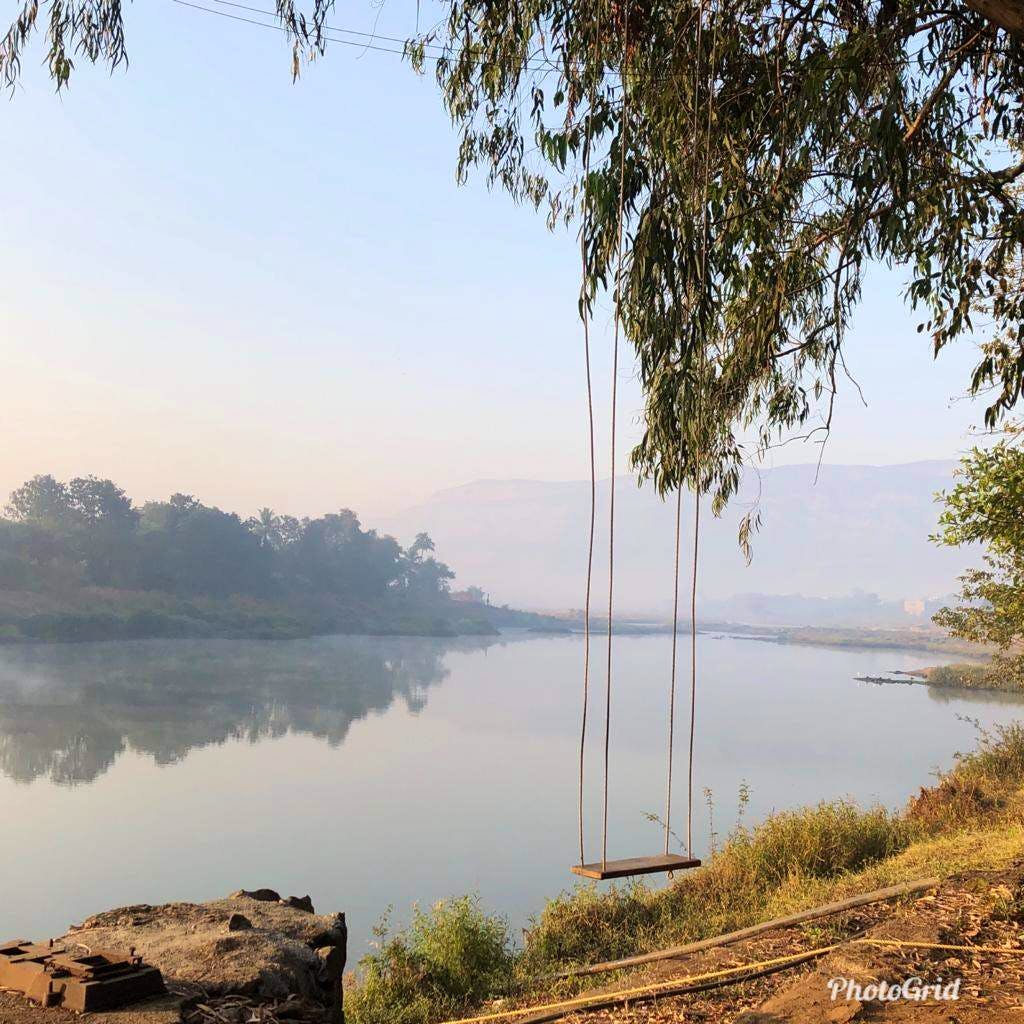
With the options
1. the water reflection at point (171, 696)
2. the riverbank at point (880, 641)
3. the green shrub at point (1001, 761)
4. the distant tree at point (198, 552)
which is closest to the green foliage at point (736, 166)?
the green shrub at point (1001, 761)

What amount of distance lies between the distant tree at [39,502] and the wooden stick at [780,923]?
35779 millimetres

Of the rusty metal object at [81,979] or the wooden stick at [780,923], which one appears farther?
the wooden stick at [780,923]

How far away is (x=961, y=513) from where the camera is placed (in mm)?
6695

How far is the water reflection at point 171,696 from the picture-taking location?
649 inches

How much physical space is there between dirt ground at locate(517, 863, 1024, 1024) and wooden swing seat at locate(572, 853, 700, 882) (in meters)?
0.38

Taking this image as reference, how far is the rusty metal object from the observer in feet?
8.21

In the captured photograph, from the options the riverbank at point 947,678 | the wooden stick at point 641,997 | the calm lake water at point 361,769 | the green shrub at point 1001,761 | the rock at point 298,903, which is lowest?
the calm lake water at point 361,769

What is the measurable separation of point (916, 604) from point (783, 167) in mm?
114415

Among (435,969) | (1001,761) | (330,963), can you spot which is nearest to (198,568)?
(1001,761)

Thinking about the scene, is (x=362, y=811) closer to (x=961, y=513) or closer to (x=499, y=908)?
(x=499, y=908)

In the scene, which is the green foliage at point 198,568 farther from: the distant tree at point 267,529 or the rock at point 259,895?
the rock at point 259,895

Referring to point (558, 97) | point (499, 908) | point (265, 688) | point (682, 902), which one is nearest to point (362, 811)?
point (499, 908)

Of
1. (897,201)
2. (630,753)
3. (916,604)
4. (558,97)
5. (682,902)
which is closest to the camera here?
(897,201)

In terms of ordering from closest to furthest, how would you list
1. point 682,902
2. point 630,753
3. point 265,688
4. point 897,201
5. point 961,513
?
point 897,201, point 682,902, point 961,513, point 630,753, point 265,688
